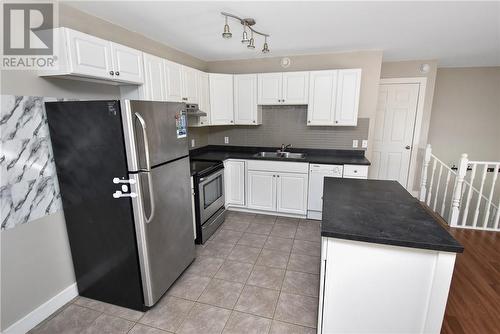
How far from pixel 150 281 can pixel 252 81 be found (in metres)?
2.94

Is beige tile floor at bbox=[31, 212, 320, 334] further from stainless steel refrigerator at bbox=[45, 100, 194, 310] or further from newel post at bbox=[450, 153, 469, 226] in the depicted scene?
newel post at bbox=[450, 153, 469, 226]

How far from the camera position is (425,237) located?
4.27 ft

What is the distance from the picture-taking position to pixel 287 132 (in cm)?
399

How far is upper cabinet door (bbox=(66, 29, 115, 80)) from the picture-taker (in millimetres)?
1768

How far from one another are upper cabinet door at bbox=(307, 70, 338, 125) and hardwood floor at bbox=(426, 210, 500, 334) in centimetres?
217

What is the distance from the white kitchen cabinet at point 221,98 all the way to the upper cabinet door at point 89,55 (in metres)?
1.77

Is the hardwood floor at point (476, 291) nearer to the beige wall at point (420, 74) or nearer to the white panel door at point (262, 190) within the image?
the beige wall at point (420, 74)

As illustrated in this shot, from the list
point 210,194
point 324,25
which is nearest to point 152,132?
point 210,194

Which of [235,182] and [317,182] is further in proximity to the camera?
[235,182]

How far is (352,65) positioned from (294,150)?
1.49m

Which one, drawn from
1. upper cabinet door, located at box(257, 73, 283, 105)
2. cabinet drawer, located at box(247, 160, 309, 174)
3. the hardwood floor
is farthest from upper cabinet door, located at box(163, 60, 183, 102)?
the hardwood floor

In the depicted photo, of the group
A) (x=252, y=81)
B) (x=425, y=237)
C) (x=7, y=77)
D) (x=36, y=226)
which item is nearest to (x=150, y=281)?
(x=36, y=226)

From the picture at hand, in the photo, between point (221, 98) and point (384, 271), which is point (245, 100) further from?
point (384, 271)

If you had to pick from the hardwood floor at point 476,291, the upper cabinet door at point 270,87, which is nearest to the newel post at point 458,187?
the hardwood floor at point 476,291
